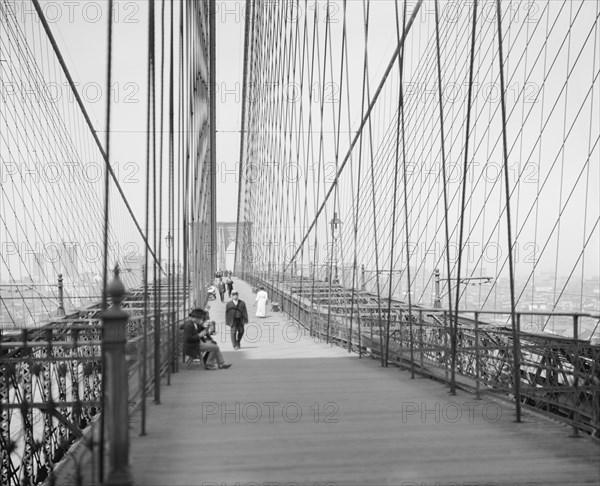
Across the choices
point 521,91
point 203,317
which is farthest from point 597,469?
point 521,91

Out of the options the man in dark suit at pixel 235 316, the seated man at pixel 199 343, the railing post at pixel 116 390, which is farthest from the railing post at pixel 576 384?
the man in dark suit at pixel 235 316

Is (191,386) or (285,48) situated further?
(285,48)

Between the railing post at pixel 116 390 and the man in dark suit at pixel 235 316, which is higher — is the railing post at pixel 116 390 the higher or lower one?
the higher one

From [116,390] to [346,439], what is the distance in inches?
79.3

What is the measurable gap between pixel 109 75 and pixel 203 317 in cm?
536

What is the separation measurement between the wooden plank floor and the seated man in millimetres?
1161

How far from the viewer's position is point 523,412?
5551 mm

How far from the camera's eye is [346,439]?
15.4ft

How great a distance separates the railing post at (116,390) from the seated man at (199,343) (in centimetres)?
573

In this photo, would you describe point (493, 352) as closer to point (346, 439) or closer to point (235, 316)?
point (235, 316)

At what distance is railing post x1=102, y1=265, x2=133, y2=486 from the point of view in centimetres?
287

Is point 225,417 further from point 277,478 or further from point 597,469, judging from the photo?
point 597,469

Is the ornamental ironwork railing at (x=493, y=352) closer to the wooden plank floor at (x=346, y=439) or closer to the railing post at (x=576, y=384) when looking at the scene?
the railing post at (x=576, y=384)

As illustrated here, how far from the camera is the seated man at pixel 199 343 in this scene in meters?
8.77
